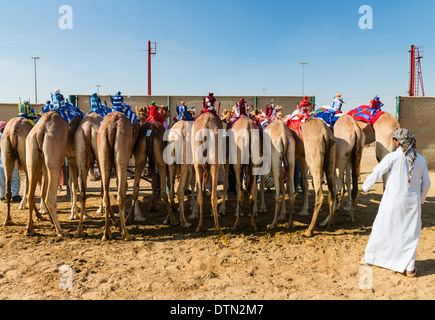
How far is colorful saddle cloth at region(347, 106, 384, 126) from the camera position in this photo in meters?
7.39

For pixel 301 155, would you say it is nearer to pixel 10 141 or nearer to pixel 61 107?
pixel 61 107

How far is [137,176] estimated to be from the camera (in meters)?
6.24

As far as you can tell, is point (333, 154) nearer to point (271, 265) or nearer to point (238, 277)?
point (271, 265)

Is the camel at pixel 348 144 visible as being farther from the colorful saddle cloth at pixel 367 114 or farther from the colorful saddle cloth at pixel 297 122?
the colorful saddle cloth at pixel 367 114

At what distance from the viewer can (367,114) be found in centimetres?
755

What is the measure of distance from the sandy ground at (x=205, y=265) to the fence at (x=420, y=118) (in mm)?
7075

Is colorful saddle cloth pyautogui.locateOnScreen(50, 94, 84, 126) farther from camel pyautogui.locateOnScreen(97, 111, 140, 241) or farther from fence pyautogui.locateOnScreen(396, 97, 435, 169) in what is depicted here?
fence pyautogui.locateOnScreen(396, 97, 435, 169)

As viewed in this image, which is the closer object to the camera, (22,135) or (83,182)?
(83,182)

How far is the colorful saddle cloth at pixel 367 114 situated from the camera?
7.39 m

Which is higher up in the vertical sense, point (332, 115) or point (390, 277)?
point (332, 115)

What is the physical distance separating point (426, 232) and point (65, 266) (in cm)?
697
